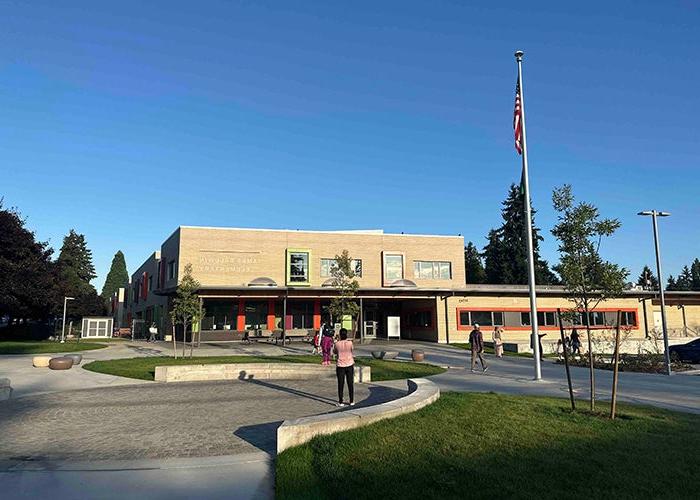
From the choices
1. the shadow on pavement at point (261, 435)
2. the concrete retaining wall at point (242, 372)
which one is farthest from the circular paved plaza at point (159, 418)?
the concrete retaining wall at point (242, 372)

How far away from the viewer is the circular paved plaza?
7801 mm

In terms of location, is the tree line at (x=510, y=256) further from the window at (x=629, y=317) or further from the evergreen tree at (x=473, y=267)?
the window at (x=629, y=317)

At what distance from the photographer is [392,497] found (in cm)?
508

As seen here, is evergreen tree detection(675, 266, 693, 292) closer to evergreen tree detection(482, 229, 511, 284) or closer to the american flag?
evergreen tree detection(482, 229, 511, 284)

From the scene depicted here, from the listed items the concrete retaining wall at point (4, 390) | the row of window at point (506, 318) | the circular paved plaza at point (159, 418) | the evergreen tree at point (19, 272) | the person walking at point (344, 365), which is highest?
the evergreen tree at point (19, 272)

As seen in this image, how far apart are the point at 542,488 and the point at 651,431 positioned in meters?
3.90

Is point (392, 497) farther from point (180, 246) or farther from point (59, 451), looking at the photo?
point (180, 246)

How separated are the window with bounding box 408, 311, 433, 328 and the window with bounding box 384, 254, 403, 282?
3.68 metres

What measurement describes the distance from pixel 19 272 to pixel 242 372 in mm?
25775

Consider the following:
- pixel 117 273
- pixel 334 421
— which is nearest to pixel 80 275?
pixel 117 273

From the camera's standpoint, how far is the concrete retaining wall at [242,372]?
56.1ft

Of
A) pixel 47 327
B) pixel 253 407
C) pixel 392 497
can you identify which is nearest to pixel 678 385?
pixel 253 407

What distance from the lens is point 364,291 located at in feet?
129

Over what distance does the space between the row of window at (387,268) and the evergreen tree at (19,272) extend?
57.5 ft
